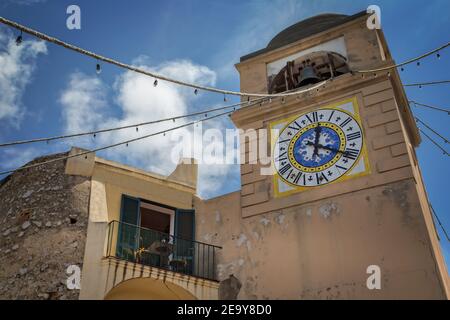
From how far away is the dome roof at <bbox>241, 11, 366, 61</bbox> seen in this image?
13000mm

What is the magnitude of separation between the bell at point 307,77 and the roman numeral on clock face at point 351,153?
6.80ft

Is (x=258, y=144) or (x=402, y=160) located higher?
(x=258, y=144)

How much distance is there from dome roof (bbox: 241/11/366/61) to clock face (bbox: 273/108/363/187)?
2283 mm

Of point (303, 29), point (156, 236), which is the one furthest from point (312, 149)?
point (303, 29)

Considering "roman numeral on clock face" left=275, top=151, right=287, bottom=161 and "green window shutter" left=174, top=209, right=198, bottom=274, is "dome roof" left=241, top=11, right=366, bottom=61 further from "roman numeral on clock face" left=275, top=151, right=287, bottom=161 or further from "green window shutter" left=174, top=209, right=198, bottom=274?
"green window shutter" left=174, top=209, right=198, bottom=274

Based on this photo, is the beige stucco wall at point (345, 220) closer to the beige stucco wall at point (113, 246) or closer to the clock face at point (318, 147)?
the clock face at point (318, 147)

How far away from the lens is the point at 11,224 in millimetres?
10391

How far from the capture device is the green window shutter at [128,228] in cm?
1040

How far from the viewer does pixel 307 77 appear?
12.2 metres

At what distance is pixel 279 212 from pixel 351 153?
1780 millimetres
